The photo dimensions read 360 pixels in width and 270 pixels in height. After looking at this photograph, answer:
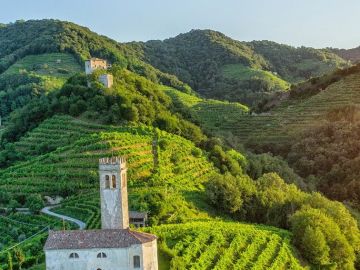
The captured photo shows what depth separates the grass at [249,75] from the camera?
17562 centimetres

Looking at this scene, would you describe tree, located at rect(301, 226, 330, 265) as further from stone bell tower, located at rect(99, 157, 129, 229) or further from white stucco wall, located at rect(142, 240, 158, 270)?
white stucco wall, located at rect(142, 240, 158, 270)

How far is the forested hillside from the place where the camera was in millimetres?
52906

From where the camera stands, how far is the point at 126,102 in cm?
8338

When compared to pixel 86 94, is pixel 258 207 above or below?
below

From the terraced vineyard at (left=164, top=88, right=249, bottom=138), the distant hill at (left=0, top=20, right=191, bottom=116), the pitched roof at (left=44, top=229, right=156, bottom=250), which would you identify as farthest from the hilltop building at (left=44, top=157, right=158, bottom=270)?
the terraced vineyard at (left=164, top=88, right=249, bottom=138)

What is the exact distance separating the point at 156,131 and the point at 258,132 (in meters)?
42.0

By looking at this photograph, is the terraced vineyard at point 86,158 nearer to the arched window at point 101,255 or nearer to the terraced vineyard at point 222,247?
the terraced vineyard at point 222,247

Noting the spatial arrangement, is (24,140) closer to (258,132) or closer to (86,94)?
(86,94)

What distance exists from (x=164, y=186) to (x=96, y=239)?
25.3m

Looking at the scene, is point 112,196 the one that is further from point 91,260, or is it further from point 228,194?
point 228,194

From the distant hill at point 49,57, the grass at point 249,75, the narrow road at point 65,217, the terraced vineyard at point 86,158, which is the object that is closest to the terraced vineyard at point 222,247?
the narrow road at point 65,217

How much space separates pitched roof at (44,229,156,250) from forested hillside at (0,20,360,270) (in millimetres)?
3785

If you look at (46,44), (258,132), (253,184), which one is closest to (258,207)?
(253,184)

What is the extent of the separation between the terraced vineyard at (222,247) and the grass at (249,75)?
387 feet
